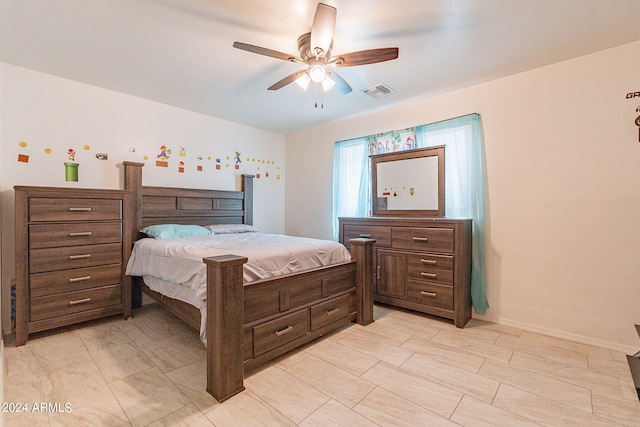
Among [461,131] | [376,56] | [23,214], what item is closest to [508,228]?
[461,131]

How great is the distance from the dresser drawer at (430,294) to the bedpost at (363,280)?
0.56 metres

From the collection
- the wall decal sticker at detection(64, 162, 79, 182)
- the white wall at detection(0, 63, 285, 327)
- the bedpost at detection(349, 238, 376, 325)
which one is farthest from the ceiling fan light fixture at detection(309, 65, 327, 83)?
the wall decal sticker at detection(64, 162, 79, 182)

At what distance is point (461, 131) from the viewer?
9.98ft

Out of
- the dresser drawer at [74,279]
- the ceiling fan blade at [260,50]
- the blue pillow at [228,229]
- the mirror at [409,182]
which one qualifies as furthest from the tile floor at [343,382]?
the ceiling fan blade at [260,50]

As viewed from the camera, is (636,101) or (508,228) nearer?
(636,101)

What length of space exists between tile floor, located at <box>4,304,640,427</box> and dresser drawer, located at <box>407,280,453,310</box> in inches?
12.7

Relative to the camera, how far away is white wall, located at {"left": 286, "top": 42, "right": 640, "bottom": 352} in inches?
88.5

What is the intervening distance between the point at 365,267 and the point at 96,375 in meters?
2.21

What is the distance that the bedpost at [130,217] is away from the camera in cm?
285

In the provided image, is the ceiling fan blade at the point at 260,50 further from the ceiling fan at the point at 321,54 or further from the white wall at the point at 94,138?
the white wall at the point at 94,138

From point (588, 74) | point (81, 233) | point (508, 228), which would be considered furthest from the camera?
point (508, 228)

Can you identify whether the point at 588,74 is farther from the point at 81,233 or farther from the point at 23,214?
the point at 23,214

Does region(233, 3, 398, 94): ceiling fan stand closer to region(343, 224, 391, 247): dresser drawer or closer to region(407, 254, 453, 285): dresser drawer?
region(343, 224, 391, 247): dresser drawer

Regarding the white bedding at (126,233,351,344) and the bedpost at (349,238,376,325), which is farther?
the bedpost at (349,238,376,325)
